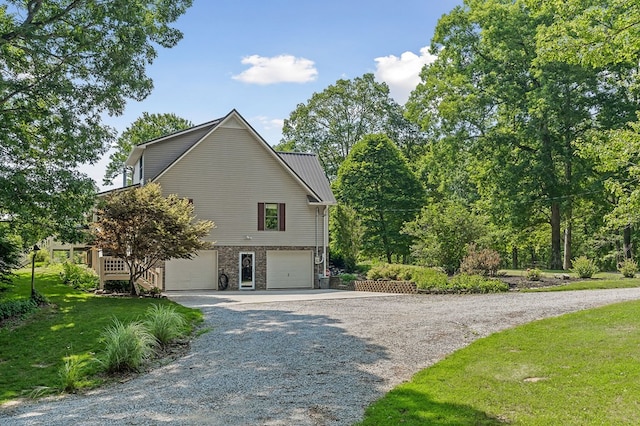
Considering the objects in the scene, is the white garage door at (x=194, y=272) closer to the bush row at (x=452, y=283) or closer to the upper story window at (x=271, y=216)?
the upper story window at (x=271, y=216)

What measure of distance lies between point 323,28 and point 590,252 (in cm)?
3250

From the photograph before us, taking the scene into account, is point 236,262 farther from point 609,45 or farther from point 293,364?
point 609,45

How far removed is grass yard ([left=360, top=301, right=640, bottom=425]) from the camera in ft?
18.7

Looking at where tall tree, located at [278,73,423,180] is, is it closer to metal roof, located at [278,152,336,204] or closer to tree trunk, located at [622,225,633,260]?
metal roof, located at [278,152,336,204]

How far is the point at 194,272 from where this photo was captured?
23219mm

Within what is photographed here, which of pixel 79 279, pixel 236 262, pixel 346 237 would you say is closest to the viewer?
pixel 79 279

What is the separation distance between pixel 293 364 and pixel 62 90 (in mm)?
10800

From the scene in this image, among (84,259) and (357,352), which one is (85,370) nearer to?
(357,352)

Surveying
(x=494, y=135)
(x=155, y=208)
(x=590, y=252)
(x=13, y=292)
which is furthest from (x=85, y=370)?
(x=590, y=252)

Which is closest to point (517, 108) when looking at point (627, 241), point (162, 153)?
point (627, 241)

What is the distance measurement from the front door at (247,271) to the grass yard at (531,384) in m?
15.3

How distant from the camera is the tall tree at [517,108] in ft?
94.0

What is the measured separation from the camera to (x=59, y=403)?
7.17 m

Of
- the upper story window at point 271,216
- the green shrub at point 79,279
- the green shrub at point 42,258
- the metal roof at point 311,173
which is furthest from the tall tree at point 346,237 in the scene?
the green shrub at point 42,258
